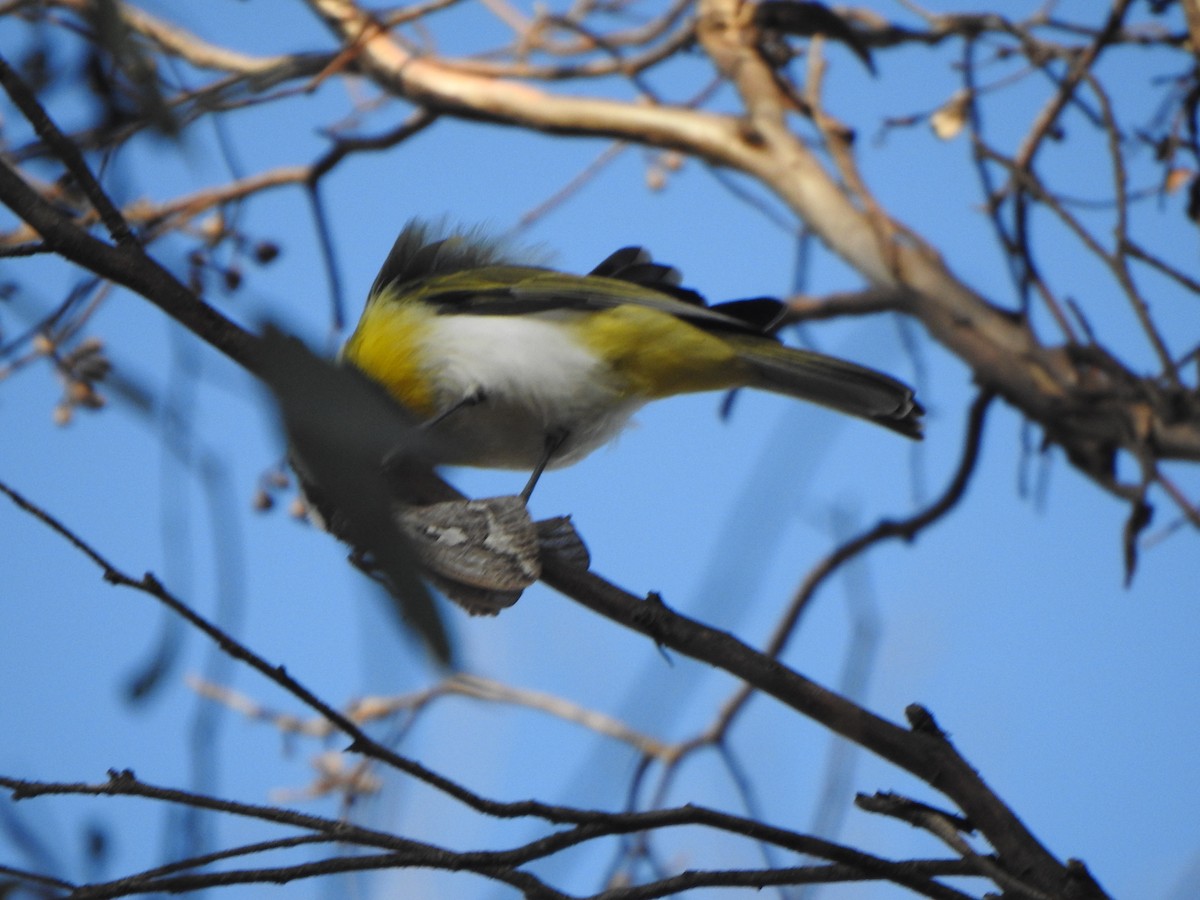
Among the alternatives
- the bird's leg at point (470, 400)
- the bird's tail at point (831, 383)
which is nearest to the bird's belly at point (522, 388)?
the bird's leg at point (470, 400)

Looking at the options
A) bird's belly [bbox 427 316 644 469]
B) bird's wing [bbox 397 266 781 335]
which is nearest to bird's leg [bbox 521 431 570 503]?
bird's belly [bbox 427 316 644 469]

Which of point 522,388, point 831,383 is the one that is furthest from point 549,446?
point 831,383

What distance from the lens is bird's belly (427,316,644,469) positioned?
2816 mm

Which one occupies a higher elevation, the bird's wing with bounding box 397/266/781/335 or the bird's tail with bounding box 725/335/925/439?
the bird's wing with bounding box 397/266/781/335

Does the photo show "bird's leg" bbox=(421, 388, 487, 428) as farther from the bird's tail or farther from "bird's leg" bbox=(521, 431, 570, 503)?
the bird's tail

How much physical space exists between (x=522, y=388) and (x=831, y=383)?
67cm

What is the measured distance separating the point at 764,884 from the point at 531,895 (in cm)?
24

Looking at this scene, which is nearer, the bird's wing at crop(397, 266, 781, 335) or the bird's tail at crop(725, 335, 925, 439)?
the bird's tail at crop(725, 335, 925, 439)

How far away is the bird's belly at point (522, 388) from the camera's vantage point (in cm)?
282

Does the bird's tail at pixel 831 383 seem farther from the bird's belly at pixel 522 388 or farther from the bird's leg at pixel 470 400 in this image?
the bird's leg at pixel 470 400

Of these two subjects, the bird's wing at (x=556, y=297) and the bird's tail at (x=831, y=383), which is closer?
the bird's tail at (x=831, y=383)

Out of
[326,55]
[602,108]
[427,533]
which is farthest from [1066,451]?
[427,533]

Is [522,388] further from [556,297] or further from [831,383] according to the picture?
[831,383]

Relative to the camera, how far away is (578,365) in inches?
112
